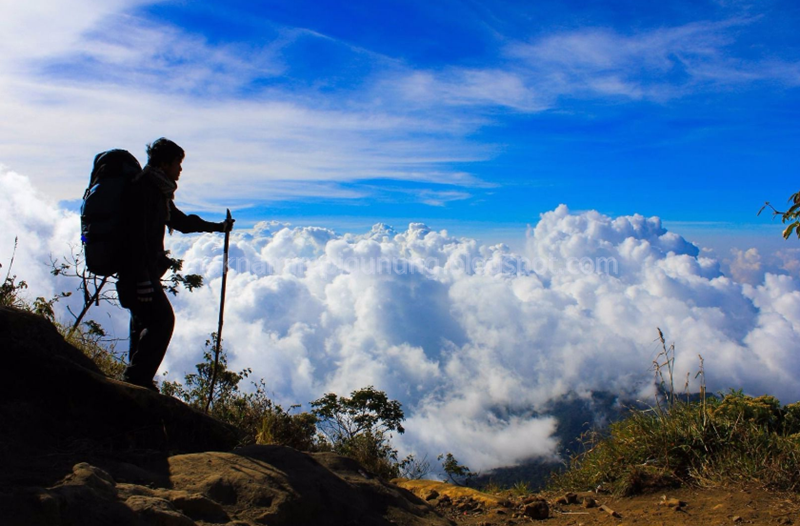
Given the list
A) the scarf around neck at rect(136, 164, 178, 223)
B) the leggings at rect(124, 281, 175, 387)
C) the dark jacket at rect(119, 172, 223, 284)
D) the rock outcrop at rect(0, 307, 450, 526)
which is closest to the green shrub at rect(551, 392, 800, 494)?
the rock outcrop at rect(0, 307, 450, 526)

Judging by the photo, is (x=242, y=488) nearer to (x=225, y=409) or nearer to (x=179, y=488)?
(x=179, y=488)

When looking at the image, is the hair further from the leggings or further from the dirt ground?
the dirt ground

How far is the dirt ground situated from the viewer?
14.3ft

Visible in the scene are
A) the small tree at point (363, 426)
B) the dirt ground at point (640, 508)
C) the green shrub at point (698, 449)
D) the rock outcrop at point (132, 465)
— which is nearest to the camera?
the rock outcrop at point (132, 465)

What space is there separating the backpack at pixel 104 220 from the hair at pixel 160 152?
0.92 feet

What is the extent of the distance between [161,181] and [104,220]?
0.52m

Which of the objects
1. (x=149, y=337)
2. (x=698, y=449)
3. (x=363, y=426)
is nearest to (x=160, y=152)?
(x=149, y=337)

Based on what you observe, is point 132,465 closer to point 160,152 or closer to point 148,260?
point 148,260

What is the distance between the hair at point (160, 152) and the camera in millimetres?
4906

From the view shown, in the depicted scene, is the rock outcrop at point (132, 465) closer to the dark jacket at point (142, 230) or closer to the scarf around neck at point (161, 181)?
the dark jacket at point (142, 230)

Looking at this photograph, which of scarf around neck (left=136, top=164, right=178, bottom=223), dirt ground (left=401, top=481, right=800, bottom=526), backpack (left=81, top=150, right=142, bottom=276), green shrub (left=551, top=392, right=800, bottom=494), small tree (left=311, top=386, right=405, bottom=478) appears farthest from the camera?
small tree (left=311, top=386, right=405, bottom=478)

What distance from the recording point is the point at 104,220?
4574mm

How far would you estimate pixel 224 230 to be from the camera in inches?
230

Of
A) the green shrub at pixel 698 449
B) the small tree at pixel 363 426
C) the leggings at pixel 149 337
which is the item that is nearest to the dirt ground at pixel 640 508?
the green shrub at pixel 698 449
